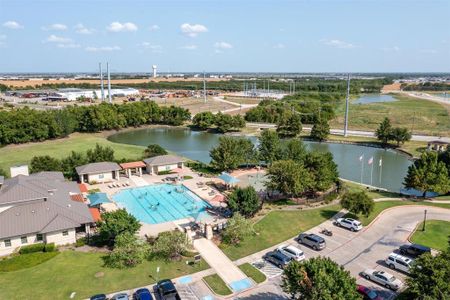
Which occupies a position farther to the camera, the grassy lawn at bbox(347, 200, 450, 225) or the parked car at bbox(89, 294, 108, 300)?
the grassy lawn at bbox(347, 200, 450, 225)

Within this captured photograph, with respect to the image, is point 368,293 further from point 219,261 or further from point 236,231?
point 236,231

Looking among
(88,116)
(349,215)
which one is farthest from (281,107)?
(349,215)

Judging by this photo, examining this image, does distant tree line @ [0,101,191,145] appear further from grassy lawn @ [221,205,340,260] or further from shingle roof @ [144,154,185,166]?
grassy lawn @ [221,205,340,260]

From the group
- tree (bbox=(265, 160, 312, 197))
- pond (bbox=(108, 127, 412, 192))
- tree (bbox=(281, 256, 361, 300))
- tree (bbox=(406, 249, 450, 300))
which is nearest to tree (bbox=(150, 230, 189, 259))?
tree (bbox=(281, 256, 361, 300))

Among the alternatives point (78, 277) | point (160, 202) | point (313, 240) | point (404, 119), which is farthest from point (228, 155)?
point (404, 119)

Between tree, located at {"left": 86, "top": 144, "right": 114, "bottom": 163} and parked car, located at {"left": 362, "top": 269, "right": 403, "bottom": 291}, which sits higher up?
tree, located at {"left": 86, "top": 144, "right": 114, "bottom": 163}

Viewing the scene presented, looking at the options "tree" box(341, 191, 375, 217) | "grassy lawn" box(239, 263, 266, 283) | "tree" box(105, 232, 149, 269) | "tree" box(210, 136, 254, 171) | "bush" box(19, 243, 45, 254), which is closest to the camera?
"grassy lawn" box(239, 263, 266, 283)

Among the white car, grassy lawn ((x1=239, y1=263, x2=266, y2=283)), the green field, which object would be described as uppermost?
the green field

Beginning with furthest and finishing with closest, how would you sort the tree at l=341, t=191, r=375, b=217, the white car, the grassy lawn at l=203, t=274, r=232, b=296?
the tree at l=341, t=191, r=375, b=217, the white car, the grassy lawn at l=203, t=274, r=232, b=296
